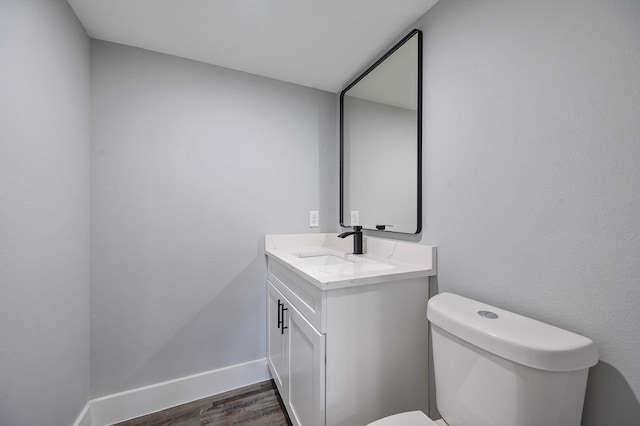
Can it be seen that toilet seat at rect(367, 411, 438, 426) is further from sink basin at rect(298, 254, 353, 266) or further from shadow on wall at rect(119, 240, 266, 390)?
shadow on wall at rect(119, 240, 266, 390)

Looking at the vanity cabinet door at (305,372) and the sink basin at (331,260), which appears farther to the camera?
the sink basin at (331,260)

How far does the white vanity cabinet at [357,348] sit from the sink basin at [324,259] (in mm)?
322

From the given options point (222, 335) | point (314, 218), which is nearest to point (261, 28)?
point (314, 218)

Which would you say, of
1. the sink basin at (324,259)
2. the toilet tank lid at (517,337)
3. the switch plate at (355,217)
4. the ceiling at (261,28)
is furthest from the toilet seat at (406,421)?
the ceiling at (261,28)

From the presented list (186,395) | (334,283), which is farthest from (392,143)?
(186,395)

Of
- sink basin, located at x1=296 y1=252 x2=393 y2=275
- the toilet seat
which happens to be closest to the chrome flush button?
the toilet seat

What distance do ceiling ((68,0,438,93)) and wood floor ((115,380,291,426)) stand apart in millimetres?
2104

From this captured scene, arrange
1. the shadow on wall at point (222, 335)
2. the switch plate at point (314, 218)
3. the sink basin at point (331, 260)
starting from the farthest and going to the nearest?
the switch plate at point (314, 218)
the shadow on wall at point (222, 335)
the sink basin at point (331, 260)

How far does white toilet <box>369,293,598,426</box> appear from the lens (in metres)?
0.58

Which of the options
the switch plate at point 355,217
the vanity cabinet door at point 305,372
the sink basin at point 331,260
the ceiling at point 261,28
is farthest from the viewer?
the switch plate at point 355,217

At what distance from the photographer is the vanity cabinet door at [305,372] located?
0.90 m

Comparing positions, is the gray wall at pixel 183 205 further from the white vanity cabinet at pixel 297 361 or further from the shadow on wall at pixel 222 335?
the white vanity cabinet at pixel 297 361

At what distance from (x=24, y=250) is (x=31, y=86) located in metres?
0.60

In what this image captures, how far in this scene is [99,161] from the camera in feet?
4.44
